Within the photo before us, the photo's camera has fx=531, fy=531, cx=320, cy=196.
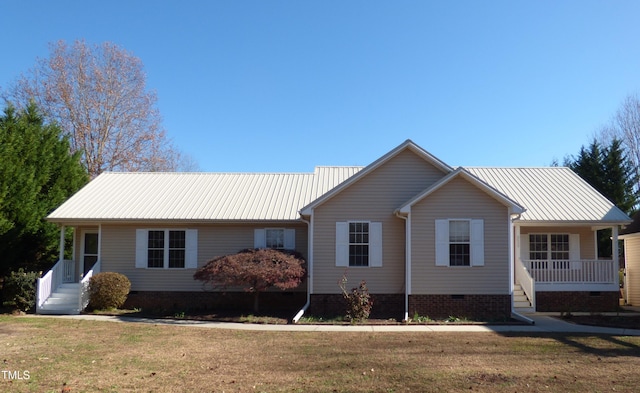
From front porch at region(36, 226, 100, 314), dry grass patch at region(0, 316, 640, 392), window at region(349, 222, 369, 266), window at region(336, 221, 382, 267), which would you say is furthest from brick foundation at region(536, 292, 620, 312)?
front porch at region(36, 226, 100, 314)

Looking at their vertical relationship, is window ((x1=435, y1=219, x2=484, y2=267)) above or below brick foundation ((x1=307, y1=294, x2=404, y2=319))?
above

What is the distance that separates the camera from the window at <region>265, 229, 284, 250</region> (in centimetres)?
1998

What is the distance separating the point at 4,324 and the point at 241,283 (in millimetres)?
6847

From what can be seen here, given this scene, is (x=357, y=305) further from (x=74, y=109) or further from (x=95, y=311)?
(x=74, y=109)

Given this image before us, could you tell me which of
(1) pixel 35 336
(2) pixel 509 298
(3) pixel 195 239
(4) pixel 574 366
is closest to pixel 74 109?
(3) pixel 195 239

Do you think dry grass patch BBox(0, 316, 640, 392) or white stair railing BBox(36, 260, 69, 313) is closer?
dry grass patch BBox(0, 316, 640, 392)

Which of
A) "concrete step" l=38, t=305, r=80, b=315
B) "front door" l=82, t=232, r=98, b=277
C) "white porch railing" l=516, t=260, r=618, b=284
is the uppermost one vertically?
"front door" l=82, t=232, r=98, b=277

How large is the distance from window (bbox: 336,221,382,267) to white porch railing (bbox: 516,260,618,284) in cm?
576

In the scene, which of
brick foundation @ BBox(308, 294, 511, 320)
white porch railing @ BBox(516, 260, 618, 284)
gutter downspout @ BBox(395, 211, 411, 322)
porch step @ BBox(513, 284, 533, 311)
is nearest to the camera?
brick foundation @ BBox(308, 294, 511, 320)

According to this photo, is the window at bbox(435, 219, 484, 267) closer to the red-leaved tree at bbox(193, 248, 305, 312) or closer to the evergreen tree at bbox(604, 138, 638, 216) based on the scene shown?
the red-leaved tree at bbox(193, 248, 305, 312)

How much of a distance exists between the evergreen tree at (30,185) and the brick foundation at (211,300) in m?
5.22

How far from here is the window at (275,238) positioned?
65.6ft

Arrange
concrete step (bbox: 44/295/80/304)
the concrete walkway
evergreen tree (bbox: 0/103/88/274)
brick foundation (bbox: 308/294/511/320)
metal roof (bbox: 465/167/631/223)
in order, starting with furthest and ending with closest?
1. evergreen tree (bbox: 0/103/88/274)
2. metal roof (bbox: 465/167/631/223)
3. concrete step (bbox: 44/295/80/304)
4. brick foundation (bbox: 308/294/511/320)
5. the concrete walkway

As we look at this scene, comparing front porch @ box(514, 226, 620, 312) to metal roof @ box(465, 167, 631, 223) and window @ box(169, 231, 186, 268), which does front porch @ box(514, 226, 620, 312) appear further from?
window @ box(169, 231, 186, 268)
